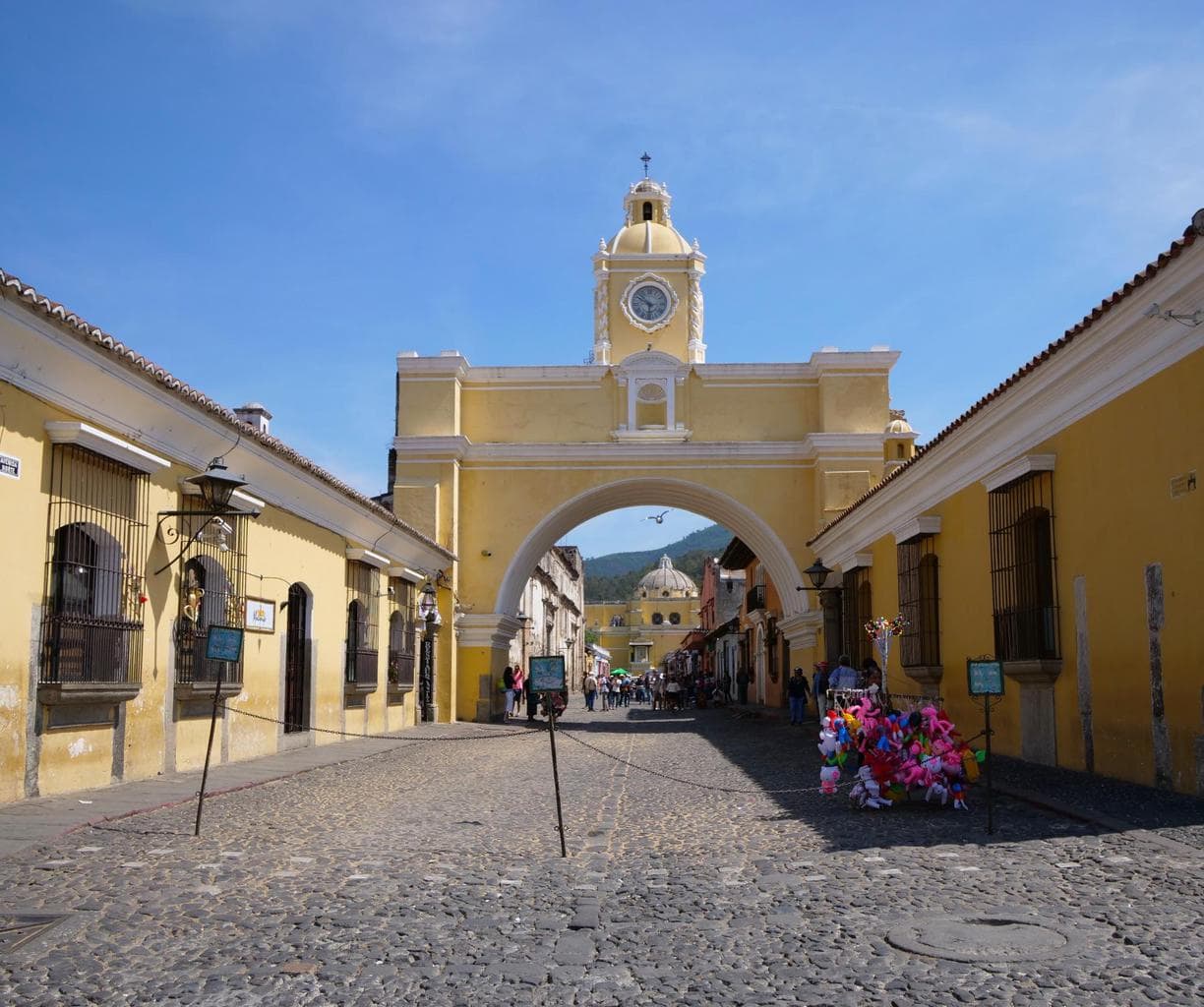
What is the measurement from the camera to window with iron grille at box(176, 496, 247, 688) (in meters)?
12.0

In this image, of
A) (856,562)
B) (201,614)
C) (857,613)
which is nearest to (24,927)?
(201,614)

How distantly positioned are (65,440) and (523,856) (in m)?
5.12

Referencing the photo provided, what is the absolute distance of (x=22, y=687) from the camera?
29.7 ft

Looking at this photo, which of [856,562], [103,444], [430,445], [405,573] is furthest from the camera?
[430,445]

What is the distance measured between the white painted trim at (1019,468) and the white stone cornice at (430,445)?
44.2ft

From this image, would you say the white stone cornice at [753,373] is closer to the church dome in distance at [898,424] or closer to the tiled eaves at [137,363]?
the church dome in distance at [898,424]

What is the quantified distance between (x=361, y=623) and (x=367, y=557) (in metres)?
Answer: 1.04

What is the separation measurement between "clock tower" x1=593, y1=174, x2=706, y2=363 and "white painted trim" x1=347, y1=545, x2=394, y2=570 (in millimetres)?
9070

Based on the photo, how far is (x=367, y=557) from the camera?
18.6 meters

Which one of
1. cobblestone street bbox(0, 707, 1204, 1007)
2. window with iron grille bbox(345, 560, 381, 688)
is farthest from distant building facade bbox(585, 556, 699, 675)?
cobblestone street bbox(0, 707, 1204, 1007)

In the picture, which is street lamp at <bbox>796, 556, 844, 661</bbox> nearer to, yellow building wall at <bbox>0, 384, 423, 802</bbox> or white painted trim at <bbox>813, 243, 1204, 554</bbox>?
white painted trim at <bbox>813, 243, 1204, 554</bbox>

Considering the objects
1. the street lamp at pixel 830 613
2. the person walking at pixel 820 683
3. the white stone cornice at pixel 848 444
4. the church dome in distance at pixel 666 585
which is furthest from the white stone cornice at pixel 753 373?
the church dome in distance at pixel 666 585

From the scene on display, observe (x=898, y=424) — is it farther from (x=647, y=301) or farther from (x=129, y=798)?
(x=129, y=798)

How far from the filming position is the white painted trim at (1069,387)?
8.88 meters
